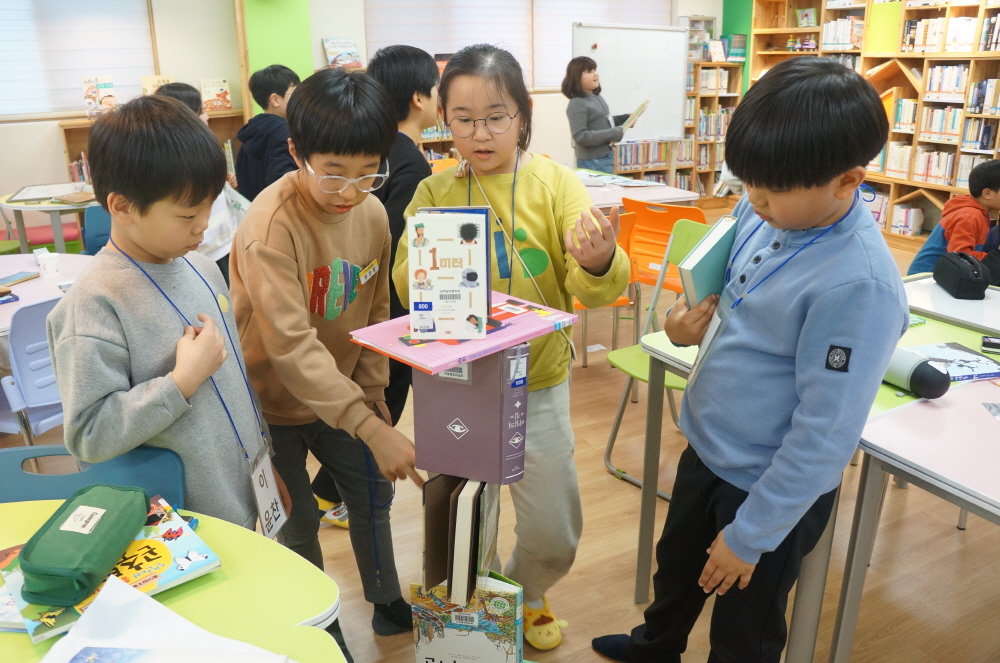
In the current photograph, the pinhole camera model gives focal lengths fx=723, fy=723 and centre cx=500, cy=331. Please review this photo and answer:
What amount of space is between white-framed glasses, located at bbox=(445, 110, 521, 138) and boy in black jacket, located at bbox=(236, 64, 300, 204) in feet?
5.53

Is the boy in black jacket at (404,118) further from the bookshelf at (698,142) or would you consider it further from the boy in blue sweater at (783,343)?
the bookshelf at (698,142)

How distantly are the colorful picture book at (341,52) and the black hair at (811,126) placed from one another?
5.37 meters

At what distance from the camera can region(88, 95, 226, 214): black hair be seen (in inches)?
45.5

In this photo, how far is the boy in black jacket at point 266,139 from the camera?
3.17 metres

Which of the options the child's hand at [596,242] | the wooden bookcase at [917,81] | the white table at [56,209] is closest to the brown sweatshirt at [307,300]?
the child's hand at [596,242]

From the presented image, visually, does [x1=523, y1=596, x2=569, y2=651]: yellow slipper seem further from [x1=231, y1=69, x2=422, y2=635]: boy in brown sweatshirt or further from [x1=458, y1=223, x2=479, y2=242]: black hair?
[x1=458, y1=223, x2=479, y2=242]: black hair

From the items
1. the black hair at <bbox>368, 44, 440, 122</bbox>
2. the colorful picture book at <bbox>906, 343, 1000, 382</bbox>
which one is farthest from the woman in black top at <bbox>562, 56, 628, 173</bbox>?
the colorful picture book at <bbox>906, 343, 1000, 382</bbox>

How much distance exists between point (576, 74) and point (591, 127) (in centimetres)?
40

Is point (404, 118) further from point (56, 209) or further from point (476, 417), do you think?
point (56, 209)

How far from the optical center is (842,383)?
3.72 feet

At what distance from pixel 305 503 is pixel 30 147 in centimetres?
498

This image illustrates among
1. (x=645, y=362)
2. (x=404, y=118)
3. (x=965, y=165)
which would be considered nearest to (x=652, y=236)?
(x=645, y=362)

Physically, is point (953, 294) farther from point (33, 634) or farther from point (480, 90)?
point (33, 634)

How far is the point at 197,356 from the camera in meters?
1.20
